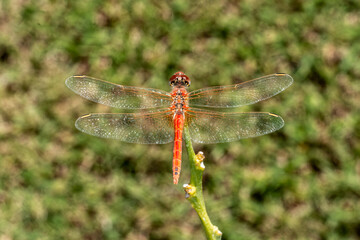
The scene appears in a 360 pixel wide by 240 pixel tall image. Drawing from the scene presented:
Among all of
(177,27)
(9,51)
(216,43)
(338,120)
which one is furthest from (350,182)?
(9,51)

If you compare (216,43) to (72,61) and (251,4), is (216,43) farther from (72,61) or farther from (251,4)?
(72,61)

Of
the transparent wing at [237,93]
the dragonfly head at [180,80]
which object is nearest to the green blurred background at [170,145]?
the transparent wing at [237,93]

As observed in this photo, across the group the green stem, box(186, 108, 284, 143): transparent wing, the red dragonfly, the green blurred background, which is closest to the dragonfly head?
the red dragonfly

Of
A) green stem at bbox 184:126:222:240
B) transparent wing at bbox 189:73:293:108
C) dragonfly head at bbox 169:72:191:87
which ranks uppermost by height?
transparent wing at bbox 189:73:293:108

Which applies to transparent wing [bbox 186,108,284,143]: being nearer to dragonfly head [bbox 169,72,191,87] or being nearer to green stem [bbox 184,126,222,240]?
dragonfly head [bbox 169,72,191,87]

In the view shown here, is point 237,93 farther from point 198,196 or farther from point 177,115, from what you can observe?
point 198,196
